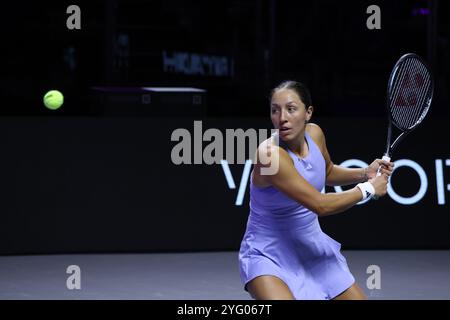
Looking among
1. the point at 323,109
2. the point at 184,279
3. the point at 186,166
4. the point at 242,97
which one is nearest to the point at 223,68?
the point at 242,97

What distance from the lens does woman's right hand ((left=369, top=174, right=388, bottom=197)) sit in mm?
3945

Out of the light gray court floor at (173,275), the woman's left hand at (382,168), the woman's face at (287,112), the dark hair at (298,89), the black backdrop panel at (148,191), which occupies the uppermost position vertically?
the dark hair at (298,89)

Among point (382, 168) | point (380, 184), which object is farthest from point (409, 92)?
point (380, 184)

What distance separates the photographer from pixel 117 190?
289 inches

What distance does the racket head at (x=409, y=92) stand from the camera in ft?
14.5

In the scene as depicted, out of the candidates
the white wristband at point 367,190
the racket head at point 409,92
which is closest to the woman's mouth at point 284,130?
the white wristband at point 367,190

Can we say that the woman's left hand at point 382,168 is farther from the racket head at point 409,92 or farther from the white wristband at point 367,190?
the racket head at point 409,92

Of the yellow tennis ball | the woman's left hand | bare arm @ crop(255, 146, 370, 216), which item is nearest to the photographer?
bare arm @ crop(255, 146, 370, 216)

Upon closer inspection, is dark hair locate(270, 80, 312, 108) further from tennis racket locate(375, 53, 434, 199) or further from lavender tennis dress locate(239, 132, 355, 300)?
tennis racket locate(375, 53, 434, 199)

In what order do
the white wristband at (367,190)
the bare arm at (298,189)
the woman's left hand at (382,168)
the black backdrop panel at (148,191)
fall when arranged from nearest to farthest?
1. the bare arm at (298,189)
2. the white wristband at (367,190)
3. the woman's left hand at (382,168)
4. the black backdrop panel at (148,191)

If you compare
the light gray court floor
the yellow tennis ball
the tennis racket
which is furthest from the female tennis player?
the yellow tennis ball

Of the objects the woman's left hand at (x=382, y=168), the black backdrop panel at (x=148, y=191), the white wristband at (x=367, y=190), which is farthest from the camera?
the black backdrop panel at (x=148, y=191)

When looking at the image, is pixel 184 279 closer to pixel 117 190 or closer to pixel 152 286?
pixel 152 286

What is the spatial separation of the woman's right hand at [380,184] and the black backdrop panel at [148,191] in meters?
3.35
